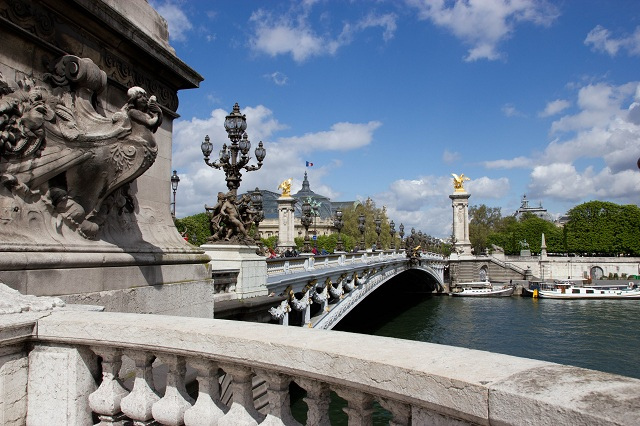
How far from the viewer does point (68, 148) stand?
5.05m

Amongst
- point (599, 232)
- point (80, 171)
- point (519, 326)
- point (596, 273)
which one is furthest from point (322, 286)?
point (599, 232)

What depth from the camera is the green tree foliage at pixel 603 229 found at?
243ft

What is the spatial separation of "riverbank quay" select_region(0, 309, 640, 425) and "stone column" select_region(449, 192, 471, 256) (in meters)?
73.3

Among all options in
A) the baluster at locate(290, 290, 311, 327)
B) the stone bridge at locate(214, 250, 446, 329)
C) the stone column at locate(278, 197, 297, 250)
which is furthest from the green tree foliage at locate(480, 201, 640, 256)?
the baluster at locate(290, 290, 311, 327)

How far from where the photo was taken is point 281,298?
1229cm

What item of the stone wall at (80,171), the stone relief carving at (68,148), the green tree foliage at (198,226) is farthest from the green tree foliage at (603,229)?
the stone relief carving at (68,148)

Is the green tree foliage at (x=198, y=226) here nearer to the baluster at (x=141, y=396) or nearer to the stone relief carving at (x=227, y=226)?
the stone relief carving at (x=227, y=226)

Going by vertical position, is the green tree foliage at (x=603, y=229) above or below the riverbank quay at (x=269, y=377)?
above

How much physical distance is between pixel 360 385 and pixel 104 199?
422 centimetres

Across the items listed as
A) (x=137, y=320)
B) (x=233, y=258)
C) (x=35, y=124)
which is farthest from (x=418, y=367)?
(x=233, y=258)

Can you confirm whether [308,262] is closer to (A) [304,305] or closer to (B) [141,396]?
(A) [304,305]

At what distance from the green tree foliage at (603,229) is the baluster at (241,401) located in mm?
82929

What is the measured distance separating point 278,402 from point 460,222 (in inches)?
3067

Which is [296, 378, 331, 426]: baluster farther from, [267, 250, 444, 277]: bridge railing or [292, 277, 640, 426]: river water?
[267, 250, 444, 277]: bridge railing
